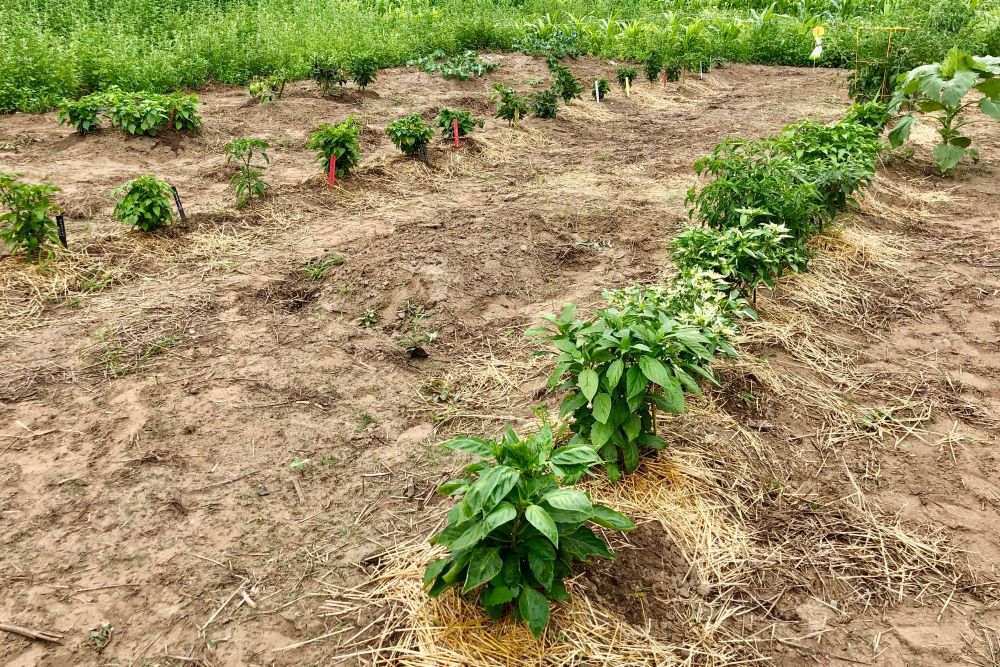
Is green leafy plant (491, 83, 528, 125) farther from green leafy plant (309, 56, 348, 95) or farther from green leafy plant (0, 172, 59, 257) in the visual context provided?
green leafy plant (0, 172, 59, 257)

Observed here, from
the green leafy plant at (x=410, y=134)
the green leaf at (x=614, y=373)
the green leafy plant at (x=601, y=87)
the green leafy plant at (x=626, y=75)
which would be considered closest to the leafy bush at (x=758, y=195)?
the green leaf at (x=614, y=373)

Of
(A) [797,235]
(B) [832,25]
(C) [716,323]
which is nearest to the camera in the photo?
(C) [716,323]

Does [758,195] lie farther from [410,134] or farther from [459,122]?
[459,122]

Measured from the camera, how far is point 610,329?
2574 millimetres

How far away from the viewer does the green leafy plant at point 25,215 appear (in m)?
4.28

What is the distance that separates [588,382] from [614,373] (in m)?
0.10

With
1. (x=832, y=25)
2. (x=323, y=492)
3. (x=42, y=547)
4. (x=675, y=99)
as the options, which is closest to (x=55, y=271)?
(x=42, y=547)

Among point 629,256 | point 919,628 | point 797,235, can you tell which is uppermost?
point 797,235

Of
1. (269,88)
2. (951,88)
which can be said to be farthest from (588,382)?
(269,88)

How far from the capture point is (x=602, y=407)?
243 cm

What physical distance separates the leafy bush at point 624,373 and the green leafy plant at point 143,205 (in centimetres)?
352

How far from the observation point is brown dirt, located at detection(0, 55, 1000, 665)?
227 cm

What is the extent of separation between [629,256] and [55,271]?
12.7ft

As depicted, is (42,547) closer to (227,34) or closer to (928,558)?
(928,558)
